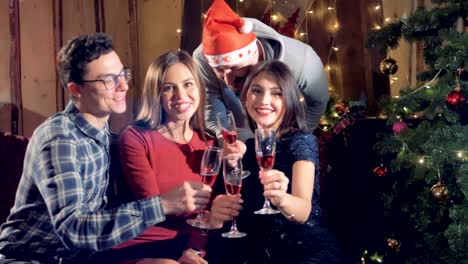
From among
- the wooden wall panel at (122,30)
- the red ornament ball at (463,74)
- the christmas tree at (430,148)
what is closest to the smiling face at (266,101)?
the christmas tree at (430,148)

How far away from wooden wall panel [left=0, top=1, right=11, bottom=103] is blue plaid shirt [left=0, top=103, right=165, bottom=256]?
3.54 feet

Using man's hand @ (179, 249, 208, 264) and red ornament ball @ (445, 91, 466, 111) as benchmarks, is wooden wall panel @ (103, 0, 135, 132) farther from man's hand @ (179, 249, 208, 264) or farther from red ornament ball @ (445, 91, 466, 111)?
red ornament ball @ (445, 91, 466, 111)

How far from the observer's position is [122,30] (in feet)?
9.20

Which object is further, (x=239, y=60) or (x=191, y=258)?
(x=239, y=60)

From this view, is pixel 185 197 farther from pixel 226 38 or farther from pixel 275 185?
pixel 226 38

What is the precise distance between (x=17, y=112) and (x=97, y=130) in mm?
1123

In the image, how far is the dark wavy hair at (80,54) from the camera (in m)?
1.71

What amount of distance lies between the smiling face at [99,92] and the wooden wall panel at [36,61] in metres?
1.04

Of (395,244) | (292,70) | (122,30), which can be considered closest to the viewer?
(292,70)

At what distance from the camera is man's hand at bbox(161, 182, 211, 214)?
171 centimetres

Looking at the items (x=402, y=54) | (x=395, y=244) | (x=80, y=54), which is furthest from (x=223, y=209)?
(x=402, y=54)

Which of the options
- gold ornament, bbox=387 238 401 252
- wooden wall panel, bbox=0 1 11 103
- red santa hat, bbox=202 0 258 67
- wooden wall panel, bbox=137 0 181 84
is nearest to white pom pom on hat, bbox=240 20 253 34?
red santa hat, bbox=202 0 258 67

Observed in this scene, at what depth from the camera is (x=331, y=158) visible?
2631 millimetres

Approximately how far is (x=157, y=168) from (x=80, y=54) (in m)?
0.42
